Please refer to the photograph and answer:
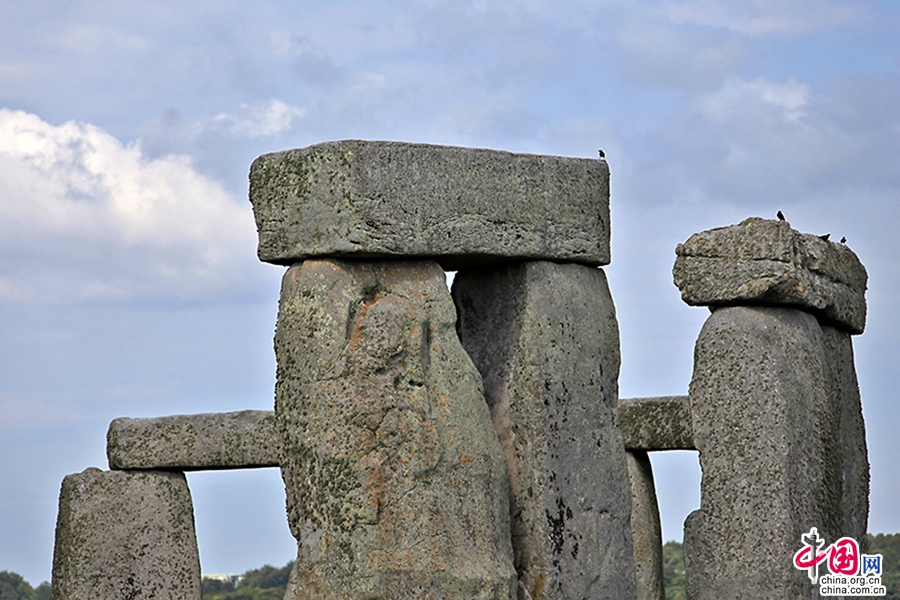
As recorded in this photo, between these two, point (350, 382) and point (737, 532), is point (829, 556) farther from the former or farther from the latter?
point (350, 382)

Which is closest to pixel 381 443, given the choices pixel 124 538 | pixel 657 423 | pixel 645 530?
pixel 124 538

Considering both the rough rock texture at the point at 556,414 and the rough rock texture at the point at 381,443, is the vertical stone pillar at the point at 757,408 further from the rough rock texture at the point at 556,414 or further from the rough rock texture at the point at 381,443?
the rough rock texture at the point at 381,443

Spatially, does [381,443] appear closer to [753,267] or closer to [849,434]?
[753,267]

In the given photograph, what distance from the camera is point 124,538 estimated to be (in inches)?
504

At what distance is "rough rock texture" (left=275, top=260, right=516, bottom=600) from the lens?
7.40 m

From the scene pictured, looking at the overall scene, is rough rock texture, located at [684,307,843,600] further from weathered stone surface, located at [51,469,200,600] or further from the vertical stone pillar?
weathered stone surface, located at [51,469,200,600]

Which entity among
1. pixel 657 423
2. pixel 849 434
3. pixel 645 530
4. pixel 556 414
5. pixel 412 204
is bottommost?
pixel 556 414

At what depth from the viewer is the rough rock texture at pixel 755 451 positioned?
9.75m

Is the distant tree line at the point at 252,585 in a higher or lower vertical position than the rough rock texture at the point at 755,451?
higher

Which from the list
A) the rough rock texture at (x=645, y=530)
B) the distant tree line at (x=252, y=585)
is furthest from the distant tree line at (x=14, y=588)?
the rough rock texture at (x=645, y=530)

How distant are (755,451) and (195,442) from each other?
16.7 feet

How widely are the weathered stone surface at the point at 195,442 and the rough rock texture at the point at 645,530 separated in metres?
3.28

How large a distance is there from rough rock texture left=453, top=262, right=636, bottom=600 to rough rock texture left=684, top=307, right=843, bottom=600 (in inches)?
54.4

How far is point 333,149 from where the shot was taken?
758 cm
